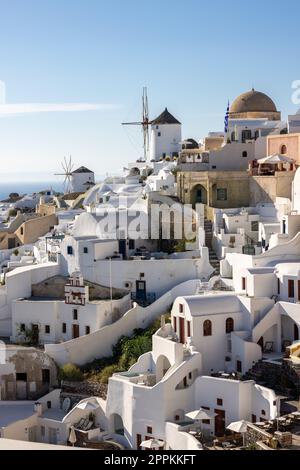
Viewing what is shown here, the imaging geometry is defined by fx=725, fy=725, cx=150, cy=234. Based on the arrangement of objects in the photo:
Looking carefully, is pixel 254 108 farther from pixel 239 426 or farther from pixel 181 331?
pixel 239 426

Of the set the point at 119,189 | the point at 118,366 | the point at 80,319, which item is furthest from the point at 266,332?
the point at 119,189

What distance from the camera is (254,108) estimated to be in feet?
130

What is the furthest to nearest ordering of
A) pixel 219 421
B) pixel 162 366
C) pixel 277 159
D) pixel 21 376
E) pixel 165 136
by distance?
pixel 165 136, pixel 277 159, pixel 21 376, pixel 162 366, pixel 219 421

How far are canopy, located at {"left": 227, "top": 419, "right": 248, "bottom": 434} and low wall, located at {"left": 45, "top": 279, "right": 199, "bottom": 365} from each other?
24.5ft

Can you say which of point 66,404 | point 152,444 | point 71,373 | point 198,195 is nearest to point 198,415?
point 152,444

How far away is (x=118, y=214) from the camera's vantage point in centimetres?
2766

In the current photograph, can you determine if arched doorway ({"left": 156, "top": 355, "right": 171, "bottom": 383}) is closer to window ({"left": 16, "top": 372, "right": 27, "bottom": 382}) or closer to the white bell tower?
window ({"left": 16, "top": 372, "right": 27, "bottom": 382})

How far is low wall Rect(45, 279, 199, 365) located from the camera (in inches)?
906

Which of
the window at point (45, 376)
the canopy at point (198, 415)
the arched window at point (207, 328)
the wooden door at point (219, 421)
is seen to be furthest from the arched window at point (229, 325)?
the window at point (45, 376)

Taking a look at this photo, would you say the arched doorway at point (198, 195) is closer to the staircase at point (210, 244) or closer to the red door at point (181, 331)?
the staircase at point (210, 244)

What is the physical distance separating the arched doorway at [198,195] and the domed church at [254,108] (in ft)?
33.8

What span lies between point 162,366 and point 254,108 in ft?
73.5

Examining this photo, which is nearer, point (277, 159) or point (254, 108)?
point (277, 159)

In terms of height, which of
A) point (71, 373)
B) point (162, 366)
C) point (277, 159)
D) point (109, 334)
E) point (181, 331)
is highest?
point (277, 159)
